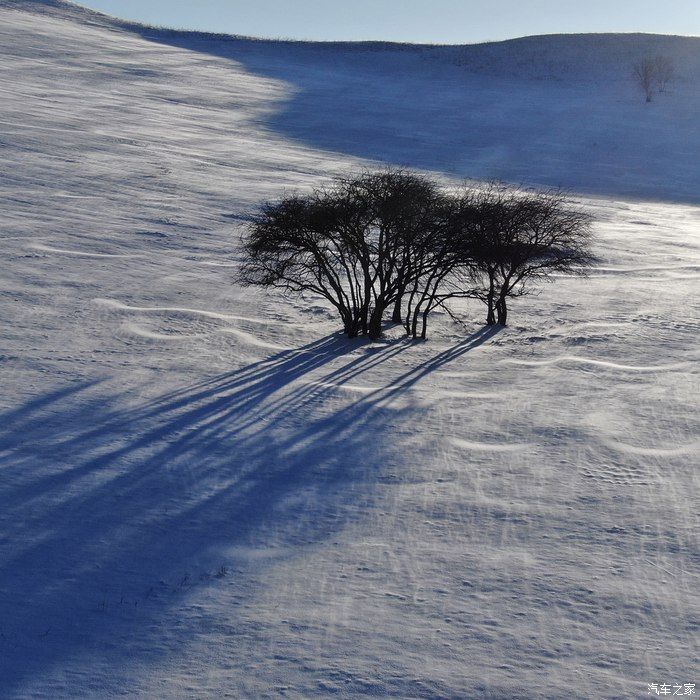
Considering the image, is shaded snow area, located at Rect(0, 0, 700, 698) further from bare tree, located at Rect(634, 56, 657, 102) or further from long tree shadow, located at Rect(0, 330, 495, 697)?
bare tree, located at Rect(634, 56, 657, 102)

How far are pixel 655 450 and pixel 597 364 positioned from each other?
14.2ft

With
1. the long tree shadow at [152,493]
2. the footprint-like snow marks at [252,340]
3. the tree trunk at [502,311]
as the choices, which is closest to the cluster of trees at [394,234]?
the tree trunk at [502,311]

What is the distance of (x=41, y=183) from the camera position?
25.9 metres

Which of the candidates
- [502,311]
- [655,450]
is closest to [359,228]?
[502,311]

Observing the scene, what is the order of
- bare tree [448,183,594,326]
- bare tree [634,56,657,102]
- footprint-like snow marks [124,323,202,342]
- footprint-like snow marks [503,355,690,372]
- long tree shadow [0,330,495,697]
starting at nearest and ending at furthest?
long tree shadow [0,330,495,697], footprint-like snow marks [503,355,690,372], footprint-like snow marks [124,323,202,342], bare tree [448,183,594,326], bare tree [634,56,657,102]

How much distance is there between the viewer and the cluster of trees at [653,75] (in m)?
52.1

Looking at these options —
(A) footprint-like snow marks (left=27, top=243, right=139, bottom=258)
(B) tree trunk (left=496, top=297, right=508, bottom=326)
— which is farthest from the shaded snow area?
(B) tree trunk (left=496, top=297, right=508, bottom=326)

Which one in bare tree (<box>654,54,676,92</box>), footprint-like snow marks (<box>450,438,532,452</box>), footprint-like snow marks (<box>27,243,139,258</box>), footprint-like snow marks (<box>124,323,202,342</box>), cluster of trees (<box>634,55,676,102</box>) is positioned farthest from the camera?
bare tree (<box>654,54,676,92</box>)

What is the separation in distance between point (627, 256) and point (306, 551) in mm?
19296

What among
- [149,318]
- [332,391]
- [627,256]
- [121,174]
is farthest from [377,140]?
[332,391]

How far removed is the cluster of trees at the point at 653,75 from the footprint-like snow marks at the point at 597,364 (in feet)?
→ 134

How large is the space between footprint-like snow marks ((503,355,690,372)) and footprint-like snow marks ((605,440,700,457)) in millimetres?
3737

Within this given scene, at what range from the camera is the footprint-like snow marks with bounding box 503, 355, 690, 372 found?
1467 cm

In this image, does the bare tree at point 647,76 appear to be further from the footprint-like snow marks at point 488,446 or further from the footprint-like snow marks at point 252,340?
the footprint-like snow marks at point 488,446
